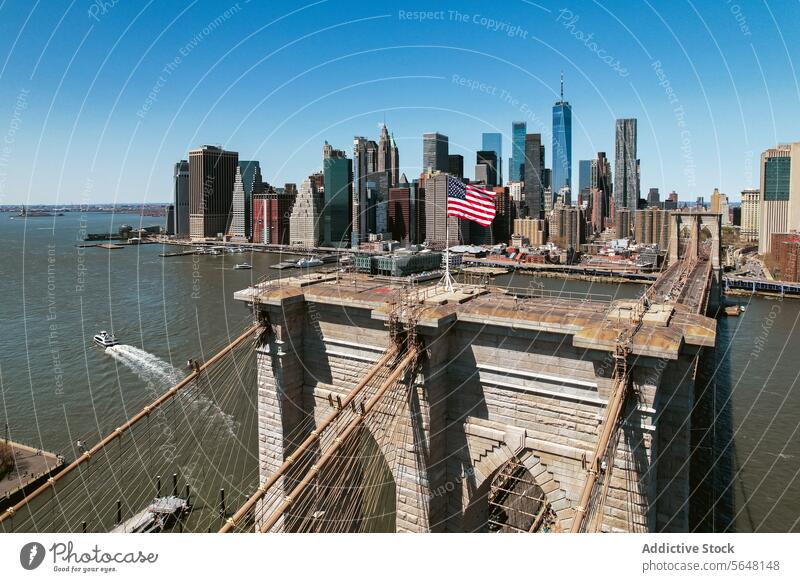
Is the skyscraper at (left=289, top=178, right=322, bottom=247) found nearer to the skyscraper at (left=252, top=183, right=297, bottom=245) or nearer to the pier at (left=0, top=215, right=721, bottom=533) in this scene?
the skyscraper at (left=252, top=183, right=297, bottom=245)

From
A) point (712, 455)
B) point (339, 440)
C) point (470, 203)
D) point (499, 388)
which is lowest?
point (712, 455)

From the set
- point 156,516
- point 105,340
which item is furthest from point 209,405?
point 105,340

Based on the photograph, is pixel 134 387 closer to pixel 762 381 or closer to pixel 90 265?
pixel 762 381

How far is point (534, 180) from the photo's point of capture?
127 m

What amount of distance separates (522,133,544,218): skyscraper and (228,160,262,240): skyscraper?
52.9 m

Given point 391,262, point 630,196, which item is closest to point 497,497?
point 391,262

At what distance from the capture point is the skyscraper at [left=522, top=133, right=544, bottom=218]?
105 meters

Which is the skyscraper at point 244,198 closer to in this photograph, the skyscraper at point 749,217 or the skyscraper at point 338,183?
the skyscraper at point 338,183

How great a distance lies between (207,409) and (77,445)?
485 cm

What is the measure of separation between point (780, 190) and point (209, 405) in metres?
59.2

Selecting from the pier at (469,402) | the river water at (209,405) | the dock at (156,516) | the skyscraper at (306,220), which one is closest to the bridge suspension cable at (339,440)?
the pier at (469,402)

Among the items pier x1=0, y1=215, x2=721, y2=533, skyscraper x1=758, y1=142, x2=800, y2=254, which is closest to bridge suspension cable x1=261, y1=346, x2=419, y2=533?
pier x1=0, y1=215, x2=721, y2=533

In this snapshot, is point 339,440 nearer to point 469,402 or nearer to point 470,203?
point 469,402

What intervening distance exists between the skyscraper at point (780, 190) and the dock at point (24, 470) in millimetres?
45043
